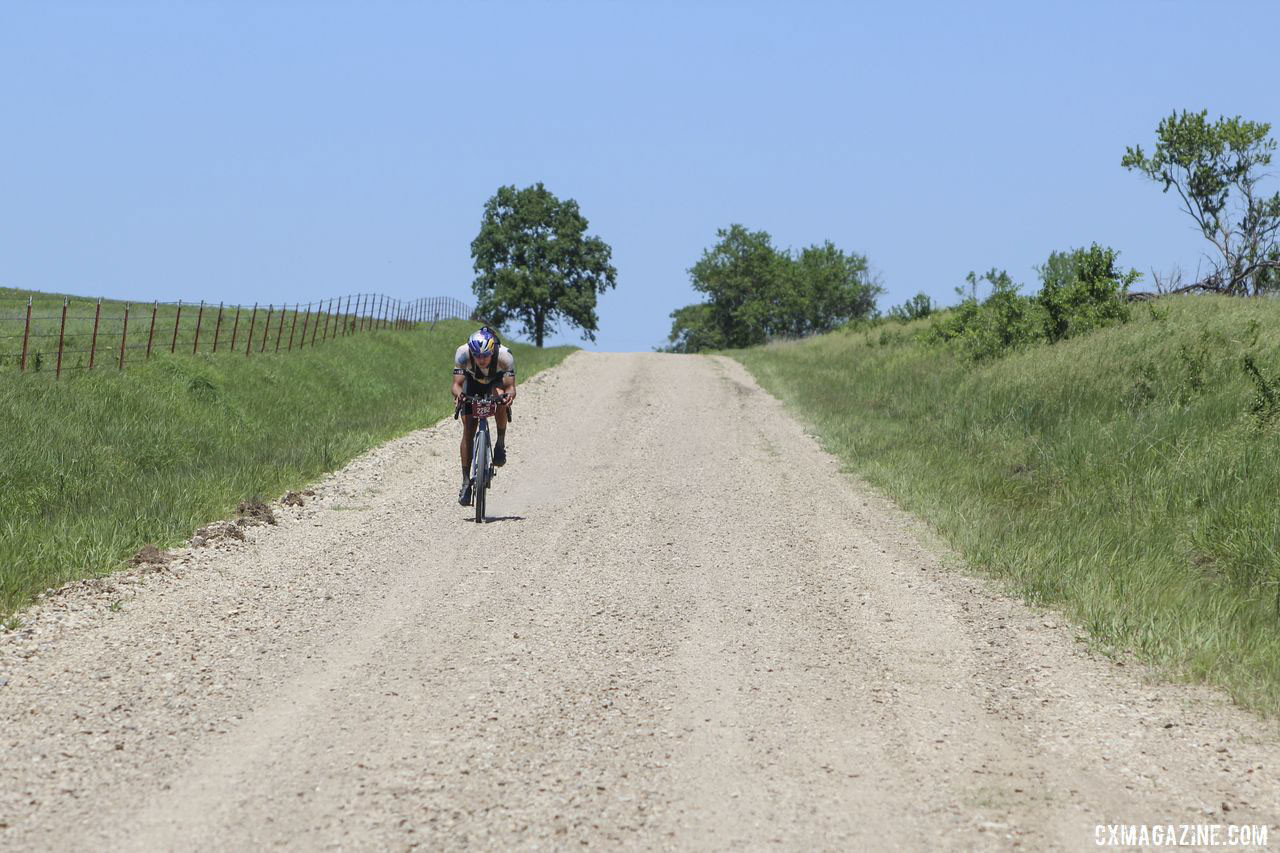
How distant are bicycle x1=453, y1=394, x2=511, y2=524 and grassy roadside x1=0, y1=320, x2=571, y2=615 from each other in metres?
2.54

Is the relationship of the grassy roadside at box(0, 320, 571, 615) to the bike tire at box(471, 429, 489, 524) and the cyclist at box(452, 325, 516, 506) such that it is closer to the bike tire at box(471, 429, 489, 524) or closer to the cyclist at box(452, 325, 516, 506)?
the cyclist at box(452, 325, 516, 506)

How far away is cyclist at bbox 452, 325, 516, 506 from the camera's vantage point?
12.6 m

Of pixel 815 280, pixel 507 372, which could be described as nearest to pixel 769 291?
pixel 815 280

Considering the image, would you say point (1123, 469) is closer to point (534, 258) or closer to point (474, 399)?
point (474, 399)

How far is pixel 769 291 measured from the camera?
106 m

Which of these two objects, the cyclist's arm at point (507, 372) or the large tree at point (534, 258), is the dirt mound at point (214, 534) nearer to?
the cyclist's arm at point (507, 372)

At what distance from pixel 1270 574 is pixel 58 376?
17.9 metres

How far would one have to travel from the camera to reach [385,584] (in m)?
9.45

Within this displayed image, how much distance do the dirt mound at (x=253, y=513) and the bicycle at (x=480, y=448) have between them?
2081mm

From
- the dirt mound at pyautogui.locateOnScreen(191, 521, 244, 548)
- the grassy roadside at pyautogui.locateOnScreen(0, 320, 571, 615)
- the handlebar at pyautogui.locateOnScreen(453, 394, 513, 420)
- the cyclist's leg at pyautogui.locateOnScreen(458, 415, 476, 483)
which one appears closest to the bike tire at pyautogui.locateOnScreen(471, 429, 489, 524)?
the cyclist's leg at pyautogui.locateOnScreen(458, 415, 476, 483)

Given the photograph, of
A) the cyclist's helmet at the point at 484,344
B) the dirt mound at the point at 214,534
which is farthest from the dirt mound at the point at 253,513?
the cyclist's helmet at the point at 484,344

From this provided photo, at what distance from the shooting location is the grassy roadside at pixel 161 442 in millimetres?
10305

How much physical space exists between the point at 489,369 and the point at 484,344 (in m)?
0.33

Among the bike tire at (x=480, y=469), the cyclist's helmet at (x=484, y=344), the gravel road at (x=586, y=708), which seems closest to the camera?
the gravel road at (x=586, y=708)
